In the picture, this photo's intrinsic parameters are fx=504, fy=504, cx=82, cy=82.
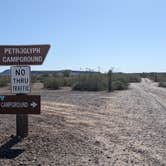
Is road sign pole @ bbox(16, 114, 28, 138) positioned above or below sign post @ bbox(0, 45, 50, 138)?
below

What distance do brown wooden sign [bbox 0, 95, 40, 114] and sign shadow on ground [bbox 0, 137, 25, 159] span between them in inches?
31.0

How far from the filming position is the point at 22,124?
1260 centimetres

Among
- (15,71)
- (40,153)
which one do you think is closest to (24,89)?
(15,71)

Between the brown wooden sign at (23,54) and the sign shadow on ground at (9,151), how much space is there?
6.57 ft

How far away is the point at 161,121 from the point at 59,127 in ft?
17.4

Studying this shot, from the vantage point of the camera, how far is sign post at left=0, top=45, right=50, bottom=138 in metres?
12.5

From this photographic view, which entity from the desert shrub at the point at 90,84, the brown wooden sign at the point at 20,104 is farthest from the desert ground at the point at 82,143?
the desert shrub at the point at 90,84

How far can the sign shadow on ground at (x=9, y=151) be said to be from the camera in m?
10.5

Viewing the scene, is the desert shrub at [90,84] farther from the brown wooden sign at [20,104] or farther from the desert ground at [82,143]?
the brown wooden sign at [20,104]

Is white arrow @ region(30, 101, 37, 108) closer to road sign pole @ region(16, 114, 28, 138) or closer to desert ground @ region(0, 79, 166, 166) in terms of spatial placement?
road sign pole @ region(16, 114, 28, 138)

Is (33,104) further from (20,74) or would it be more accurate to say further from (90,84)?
(90,84)

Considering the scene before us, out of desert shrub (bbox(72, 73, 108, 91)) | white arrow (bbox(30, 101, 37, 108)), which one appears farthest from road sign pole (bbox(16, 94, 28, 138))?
desert shrub (bbox(72, 73, 108, 91))

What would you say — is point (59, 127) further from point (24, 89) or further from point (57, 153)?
point (57, 153)

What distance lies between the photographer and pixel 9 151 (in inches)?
430
